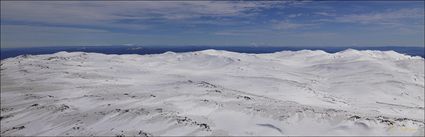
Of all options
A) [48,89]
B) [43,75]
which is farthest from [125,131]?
[43,75]

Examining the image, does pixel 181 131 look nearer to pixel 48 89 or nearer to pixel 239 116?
pixel 239 116

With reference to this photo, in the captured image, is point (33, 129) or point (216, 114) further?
point (216, 114)

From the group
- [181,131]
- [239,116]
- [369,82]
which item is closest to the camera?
[181,131]

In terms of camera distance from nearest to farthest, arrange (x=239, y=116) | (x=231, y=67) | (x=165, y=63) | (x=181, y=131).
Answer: (x=181, y=131) < (x=239, y=116) < (x=231, y=67) < (x=165, y=63)

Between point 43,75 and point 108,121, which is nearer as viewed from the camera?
point 108,121

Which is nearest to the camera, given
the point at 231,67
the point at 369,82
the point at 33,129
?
the point at 33,129

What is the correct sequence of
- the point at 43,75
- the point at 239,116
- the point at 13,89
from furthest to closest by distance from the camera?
the point at 43,75 < the point at 13,89 < the point at 239,116

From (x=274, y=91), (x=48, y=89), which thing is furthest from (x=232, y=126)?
(x=274, y=91)

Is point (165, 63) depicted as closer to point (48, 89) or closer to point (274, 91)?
point (274, 91)

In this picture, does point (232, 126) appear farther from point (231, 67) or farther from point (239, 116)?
point (231, 67)
